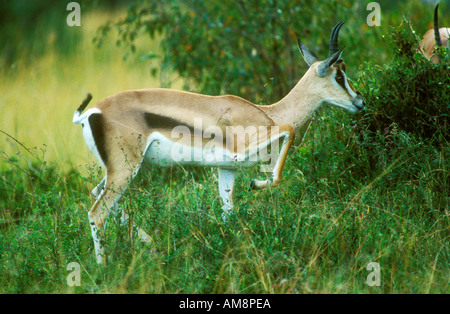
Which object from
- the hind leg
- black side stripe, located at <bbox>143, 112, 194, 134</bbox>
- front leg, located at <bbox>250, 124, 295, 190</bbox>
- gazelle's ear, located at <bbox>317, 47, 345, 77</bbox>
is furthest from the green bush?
the hind leg

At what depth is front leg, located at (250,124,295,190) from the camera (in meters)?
4.05

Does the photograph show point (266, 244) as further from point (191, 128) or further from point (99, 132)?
point (99, 132)

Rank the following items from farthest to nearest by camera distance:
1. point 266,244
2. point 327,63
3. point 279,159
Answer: point 327,63 < point 279,159 < point 266,244

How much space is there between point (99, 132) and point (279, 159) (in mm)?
1349

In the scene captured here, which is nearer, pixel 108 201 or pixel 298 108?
pixel 108 201

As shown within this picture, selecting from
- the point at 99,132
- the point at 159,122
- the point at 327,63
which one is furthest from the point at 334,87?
the point at 99,132

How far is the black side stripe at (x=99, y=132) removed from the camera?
418 centimetres

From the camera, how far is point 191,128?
4.32 meters

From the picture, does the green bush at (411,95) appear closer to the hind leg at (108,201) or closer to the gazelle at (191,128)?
the gazelle at (191,128)

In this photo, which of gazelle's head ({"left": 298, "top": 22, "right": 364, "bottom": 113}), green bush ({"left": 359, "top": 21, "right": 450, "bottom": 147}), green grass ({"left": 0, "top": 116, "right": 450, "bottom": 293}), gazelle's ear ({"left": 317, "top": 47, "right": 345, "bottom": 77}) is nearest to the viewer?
green grass ({"left": 0, "top": 116, "right": 450, "bottom": 293})

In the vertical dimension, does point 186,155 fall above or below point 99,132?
below

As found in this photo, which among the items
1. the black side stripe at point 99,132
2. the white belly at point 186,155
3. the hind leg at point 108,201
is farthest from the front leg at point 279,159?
the black side stripe at point 99,132

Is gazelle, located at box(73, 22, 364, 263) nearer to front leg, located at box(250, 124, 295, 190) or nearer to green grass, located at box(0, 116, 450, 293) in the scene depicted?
front leg, located at box(250, 124, 295, 190)

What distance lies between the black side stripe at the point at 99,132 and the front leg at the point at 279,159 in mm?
1131
